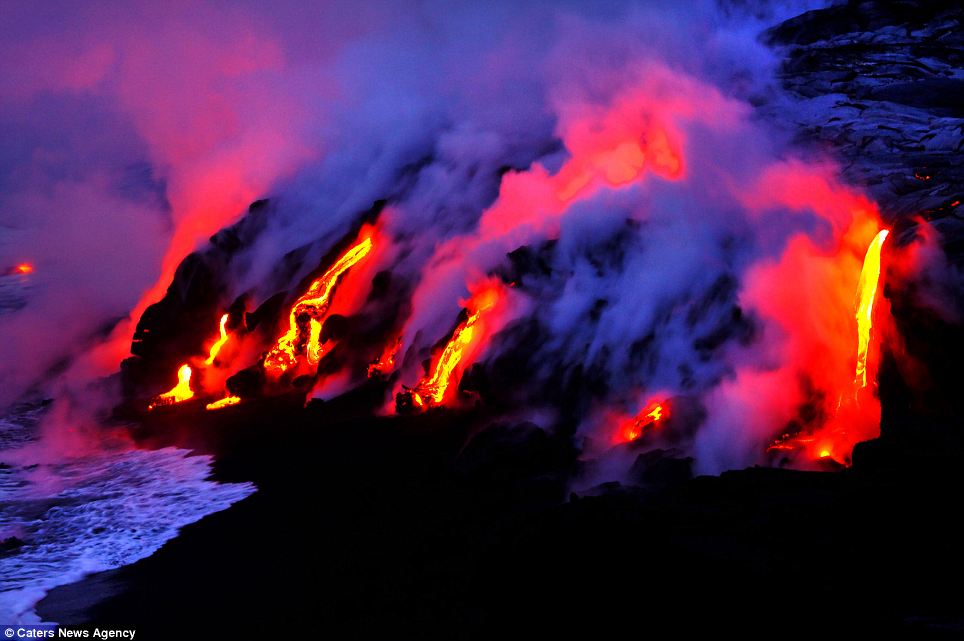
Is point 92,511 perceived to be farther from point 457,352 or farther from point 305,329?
point 305,329

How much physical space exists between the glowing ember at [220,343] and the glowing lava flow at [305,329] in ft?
5.10

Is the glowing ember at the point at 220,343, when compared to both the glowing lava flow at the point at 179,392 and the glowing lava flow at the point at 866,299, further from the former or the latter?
the glowing lava flow at the point at 866,299

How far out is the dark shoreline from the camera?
4.95m

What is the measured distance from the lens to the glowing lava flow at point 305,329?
15.3 meters

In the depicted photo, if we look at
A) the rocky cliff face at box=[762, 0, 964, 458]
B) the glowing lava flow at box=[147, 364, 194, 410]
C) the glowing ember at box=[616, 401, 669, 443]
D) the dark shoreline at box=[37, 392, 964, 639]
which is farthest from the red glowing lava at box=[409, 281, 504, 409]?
the glowing lava flow at box=[147, 364, 194, 410]

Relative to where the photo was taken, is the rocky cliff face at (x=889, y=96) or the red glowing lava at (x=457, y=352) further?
the red glowing lava at (x=457, y=352)

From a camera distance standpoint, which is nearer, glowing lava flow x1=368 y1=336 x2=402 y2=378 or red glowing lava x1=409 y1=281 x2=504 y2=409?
red glowing lava x1=409 y1=281 x2=504 y2=409

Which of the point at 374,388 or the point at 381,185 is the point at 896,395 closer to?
the point at 374,388

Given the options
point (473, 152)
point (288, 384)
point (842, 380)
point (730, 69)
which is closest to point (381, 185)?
point (473, 152)

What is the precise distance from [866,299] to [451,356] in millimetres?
6288

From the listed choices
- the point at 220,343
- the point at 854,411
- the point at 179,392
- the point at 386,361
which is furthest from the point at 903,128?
the point at 179,392

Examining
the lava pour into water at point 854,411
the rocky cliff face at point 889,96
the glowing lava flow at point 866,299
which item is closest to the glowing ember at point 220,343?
the rocky cliff face at point 889,96

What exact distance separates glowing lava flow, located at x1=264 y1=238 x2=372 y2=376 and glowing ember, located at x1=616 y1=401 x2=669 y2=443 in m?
7.37

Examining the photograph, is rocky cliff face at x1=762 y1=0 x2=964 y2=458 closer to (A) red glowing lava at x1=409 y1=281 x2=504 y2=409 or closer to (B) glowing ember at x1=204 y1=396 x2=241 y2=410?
(A) red glowing lava at x1=409 y1=281 x2=504 y2=409
